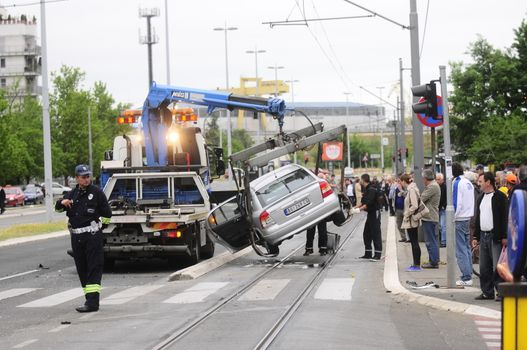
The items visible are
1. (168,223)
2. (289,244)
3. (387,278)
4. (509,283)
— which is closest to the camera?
(509,283)

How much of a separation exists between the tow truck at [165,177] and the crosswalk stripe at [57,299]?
10.3 feet

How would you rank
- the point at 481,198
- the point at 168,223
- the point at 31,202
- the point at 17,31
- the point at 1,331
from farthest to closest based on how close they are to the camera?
the point at 17,31 < the point at 31,202 < the point at 168,223 < the point at 481,198 < the point at 1,331

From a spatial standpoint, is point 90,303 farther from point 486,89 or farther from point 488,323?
point 486,89

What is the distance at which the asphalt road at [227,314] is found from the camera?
10281 mm

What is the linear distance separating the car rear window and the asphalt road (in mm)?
1375

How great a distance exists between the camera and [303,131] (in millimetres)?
20734

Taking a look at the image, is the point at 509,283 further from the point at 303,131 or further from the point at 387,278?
the point at 303,131

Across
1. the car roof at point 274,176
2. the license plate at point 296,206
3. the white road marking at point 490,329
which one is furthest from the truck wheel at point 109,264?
the white road marking at point 490,329

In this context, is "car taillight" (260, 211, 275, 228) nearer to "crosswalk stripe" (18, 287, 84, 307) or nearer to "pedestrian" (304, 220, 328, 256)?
"pedestrian" (304, 220, 328, 256)

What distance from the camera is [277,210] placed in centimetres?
1941

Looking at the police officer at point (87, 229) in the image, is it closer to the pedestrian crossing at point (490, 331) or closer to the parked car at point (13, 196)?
the pedestrian crossing at point (490, 331)

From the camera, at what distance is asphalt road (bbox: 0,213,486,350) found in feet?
33.7

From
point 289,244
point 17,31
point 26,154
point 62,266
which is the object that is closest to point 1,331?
point 62,266

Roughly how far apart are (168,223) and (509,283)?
42.0 ft
